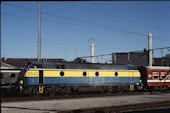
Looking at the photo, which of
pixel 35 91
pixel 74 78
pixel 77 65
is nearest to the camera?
pixel 35 91

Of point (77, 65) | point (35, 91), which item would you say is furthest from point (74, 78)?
point (35, 91)

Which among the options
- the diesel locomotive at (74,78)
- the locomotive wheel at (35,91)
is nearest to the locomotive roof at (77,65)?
the diesel locomotive at (74,78)

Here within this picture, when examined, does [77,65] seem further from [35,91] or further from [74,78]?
[35,91]

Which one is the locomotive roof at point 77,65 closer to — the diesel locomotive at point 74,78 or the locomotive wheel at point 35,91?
the diesel locomotive at point 74,78

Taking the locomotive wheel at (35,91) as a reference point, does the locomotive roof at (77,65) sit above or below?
above

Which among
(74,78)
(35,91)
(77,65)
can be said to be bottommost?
(35,91)

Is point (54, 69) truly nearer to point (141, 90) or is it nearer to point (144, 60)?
point (141, 90)

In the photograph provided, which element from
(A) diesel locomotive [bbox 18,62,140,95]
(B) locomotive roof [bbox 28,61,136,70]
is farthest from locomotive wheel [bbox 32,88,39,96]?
(B) locomotive roof [bbox 28,61,136,70]

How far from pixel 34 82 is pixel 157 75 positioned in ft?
56.6

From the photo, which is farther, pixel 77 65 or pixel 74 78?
pixel 77 65

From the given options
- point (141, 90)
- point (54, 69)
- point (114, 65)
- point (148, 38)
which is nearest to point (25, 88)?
point (54, 69)

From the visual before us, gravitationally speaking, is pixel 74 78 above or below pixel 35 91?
above

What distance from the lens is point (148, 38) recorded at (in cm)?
6256

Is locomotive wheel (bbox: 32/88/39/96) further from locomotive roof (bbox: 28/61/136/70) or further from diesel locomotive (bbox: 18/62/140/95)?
locomotive roof (bbox: 28/61/136/70)
